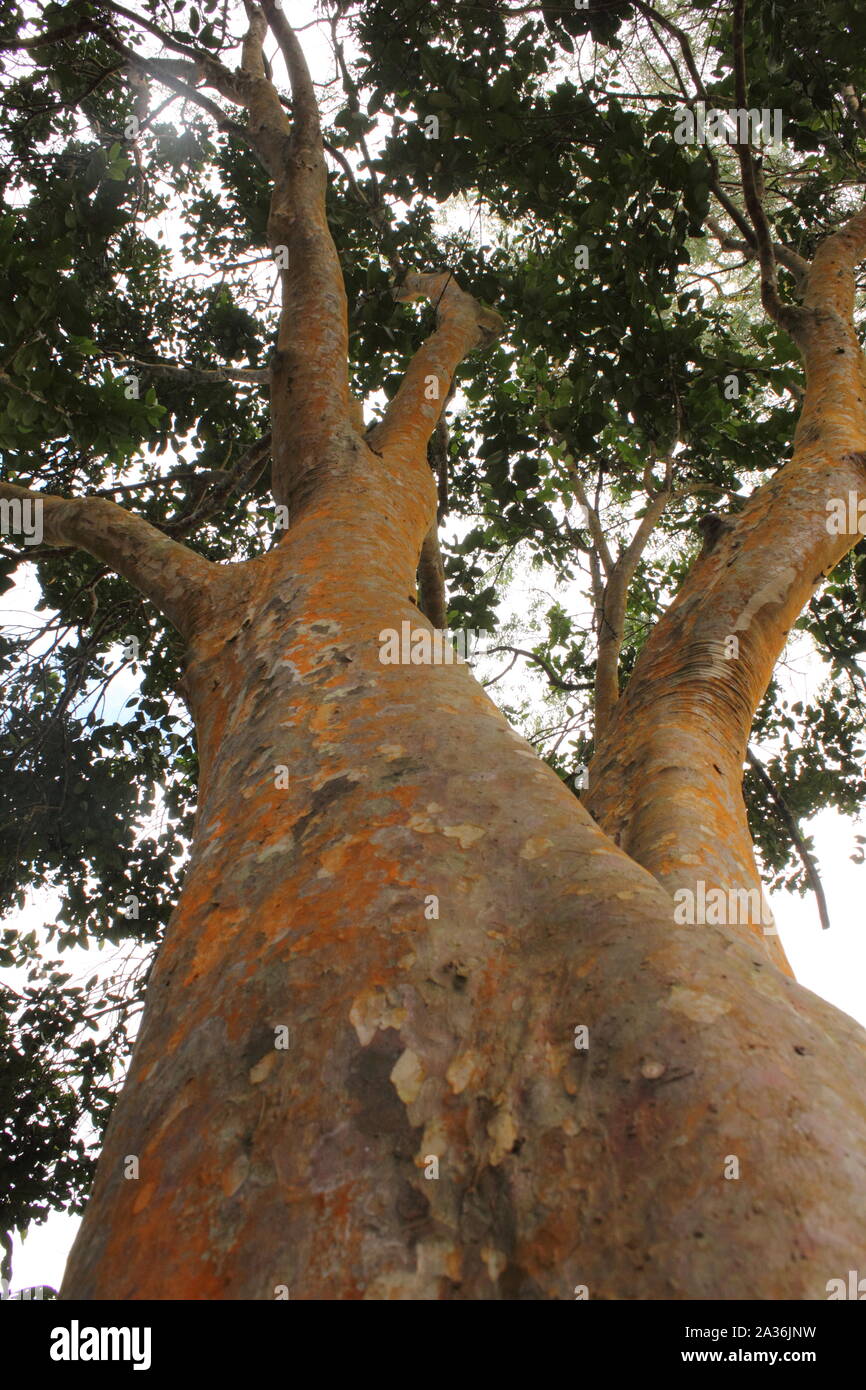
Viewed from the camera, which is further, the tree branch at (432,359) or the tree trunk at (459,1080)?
the tree branch at (432,359)

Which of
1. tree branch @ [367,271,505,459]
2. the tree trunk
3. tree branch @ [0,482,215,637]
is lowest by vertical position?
the tree trunk

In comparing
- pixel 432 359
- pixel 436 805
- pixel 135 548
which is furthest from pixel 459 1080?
pixel 432 359

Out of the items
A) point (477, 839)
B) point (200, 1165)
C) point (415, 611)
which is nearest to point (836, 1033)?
point (477, 839)

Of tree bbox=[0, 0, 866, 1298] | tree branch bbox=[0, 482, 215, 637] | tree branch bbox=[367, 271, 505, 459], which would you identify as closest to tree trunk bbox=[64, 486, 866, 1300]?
tree bbox=[0, 0, 866, 1298]

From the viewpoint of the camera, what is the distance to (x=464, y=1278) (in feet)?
2.67

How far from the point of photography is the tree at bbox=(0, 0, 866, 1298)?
32.7 inches

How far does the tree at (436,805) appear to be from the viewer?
831 millimetres

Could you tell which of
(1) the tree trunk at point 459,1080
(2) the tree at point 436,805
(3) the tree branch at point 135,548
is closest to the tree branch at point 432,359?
(2) the tree at point 436,805

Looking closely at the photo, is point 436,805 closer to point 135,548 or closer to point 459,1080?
point 459,1080

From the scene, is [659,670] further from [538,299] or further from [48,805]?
[48,805]

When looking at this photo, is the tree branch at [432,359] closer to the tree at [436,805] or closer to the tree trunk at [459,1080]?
the tree at [436,805]

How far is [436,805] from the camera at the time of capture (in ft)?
4.42

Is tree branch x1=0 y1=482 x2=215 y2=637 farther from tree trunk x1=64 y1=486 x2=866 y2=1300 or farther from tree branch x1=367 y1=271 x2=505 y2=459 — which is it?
tree trunk x1=64 y1=486 x2=866 y2=1300
